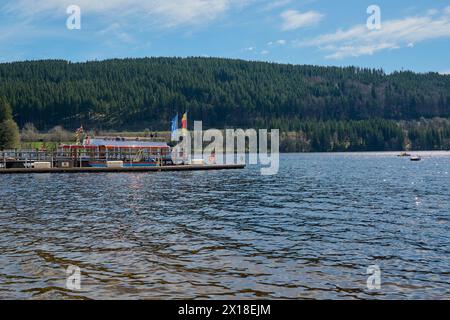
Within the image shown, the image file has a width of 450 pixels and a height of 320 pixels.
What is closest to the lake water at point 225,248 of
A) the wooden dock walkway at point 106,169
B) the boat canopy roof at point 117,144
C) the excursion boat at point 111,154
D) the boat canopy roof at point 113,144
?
the wooden dock walkway at point 106,169

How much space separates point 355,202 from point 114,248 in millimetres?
27989

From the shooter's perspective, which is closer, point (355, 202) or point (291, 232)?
point (291, 232)

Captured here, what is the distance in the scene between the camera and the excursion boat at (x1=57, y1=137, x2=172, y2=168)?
98938mm

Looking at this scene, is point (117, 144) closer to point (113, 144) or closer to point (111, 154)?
point (113, 144)

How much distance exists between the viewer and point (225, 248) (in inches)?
905

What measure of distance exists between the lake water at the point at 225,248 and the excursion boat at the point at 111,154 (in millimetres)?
56778

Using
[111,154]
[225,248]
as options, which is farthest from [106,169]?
[225,248]

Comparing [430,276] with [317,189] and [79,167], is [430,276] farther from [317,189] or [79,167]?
[79,167]

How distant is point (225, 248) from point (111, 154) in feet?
279

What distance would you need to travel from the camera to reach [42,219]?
32.3 meters

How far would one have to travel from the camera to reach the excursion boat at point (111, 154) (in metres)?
98.9

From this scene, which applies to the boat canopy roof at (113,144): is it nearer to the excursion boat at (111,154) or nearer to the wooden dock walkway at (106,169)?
the excursion boat at (111,154)

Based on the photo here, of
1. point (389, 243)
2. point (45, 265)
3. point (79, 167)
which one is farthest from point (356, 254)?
point (79, 167)

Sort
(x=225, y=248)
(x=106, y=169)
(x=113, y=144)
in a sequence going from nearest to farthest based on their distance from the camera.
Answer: (x=225, y=248), (x=106, y=169), (x=113, y=144)
